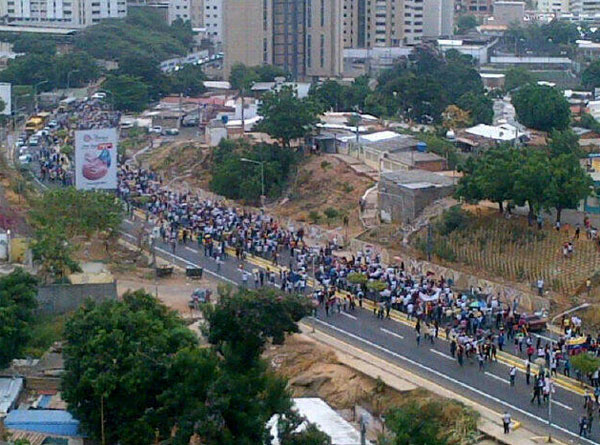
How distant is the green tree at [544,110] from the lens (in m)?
53.5

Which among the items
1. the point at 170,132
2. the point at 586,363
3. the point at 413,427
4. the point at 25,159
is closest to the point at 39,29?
the point at 170,132

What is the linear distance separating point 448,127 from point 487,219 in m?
18.4

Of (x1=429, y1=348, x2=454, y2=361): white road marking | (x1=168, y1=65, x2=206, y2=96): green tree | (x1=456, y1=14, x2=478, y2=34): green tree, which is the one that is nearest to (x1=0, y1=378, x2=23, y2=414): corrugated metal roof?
(x1=429, y1=348, x2=454, y2=361): white road marking

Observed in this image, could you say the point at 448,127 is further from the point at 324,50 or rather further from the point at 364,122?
the point at 324,50

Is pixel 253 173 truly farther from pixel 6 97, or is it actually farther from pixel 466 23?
pixel 466 23

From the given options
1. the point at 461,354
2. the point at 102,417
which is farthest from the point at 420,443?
the point at 461,354

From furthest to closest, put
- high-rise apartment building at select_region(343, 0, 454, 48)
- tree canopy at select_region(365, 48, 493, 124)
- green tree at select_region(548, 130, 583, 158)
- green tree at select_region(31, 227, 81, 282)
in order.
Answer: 1. high-rise apartment building at select_region(343, 0, 454, 48)
2. tree canopy at select_region(365, 48, 493, 124)
3. green tree at select_region(548, 130, 583, 158)
4. green tree at select_region(31, 227, 81, 282)

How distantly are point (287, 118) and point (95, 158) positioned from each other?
40.9ft

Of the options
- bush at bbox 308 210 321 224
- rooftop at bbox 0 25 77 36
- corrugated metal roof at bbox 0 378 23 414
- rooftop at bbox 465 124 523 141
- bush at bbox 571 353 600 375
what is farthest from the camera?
rooftop at bbox 0 25 77 36

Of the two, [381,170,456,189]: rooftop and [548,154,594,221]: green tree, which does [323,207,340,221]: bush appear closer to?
[381,170,456,189]: rooftop

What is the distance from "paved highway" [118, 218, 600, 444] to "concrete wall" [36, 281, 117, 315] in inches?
190

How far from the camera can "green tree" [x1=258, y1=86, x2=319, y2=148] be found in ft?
161

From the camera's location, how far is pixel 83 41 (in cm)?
9044

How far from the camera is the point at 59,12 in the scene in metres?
106
